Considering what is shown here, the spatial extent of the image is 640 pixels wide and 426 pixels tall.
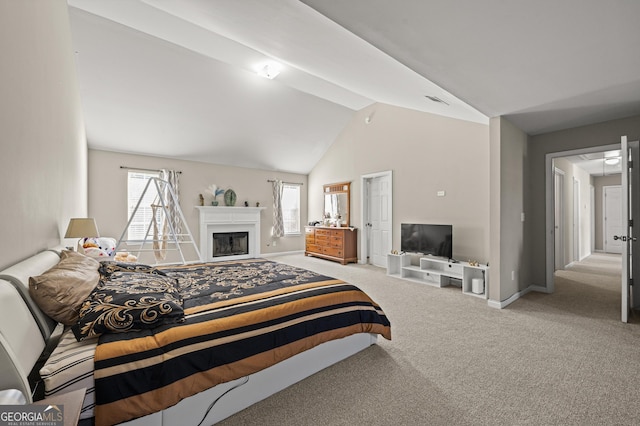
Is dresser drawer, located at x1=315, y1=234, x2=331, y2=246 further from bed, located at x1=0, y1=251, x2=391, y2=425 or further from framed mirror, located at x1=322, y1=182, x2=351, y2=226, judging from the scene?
bed, located at x1=0, y1=251, x2=391, y2=425

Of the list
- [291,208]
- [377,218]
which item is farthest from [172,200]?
[377,218]

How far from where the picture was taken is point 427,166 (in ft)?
17.3

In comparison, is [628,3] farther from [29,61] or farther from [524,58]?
[29,61]

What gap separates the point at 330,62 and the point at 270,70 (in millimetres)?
1853

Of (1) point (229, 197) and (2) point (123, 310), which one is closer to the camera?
(2) point (123, 310)

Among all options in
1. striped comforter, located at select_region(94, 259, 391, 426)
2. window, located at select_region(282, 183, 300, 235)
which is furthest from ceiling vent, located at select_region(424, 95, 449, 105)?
window, located at select_region(282, 183, 300, 235)

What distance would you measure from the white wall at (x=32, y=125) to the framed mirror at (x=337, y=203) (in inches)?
207

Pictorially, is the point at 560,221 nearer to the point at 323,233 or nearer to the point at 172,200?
the point at 323,233

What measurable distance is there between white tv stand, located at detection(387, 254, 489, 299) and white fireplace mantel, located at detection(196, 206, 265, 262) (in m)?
3.67

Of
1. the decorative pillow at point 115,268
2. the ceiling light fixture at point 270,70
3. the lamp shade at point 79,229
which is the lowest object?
the decorative pillow at point 115,268

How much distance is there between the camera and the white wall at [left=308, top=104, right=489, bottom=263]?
14.9ft

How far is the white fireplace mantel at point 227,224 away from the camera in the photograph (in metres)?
6.60

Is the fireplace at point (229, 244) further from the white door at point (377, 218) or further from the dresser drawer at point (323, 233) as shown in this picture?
the white door at point (377, 218)
